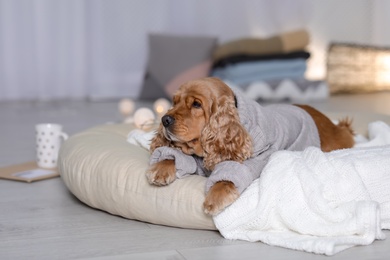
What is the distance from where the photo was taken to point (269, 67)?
5145mm

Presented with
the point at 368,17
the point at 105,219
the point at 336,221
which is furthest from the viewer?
the point at 368,17

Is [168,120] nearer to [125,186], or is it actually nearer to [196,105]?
[196,105]

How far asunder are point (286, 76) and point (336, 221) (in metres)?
3.53

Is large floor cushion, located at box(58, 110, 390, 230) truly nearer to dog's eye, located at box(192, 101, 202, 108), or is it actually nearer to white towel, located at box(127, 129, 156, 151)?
white towel, located at box(127, 129, 156, 151)

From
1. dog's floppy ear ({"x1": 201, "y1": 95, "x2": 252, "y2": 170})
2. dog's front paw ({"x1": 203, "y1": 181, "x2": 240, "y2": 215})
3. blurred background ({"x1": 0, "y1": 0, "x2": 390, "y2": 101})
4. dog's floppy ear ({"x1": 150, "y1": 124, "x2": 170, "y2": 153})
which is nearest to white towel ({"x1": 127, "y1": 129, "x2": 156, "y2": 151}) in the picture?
dog's floppy ear ({"x1": 150, "y1": 124, "x2": 170, "y2": 153})

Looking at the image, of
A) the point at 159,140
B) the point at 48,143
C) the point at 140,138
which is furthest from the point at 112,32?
the point at 159,140

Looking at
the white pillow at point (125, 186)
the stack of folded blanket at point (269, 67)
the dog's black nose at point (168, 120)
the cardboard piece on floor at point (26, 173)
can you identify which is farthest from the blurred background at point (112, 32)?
the dog's black nose at point (168, 120)

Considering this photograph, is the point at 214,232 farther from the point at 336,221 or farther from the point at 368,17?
the point at 368,17

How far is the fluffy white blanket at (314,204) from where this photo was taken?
1.70 m

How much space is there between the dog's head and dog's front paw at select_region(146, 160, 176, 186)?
9 cm

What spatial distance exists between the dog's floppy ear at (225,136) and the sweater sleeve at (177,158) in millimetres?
95

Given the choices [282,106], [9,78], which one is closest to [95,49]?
[9,78]

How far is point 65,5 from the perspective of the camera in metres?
5.28

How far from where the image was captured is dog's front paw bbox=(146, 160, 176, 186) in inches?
75.4
